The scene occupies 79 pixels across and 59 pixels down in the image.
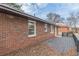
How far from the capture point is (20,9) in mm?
2785

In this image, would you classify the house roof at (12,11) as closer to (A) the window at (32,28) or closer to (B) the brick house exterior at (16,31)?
(B) the brick house exterior at (16,31)

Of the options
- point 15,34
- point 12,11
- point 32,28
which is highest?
point 12,11

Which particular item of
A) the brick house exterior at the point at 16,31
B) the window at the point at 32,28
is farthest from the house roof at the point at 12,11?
the window at the point at 32,28

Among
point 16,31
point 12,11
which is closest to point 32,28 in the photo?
point 16,31

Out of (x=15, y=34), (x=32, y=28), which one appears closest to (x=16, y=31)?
(x=15, y=34)

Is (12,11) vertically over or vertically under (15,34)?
over

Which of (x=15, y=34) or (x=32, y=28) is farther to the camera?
(x=32, y=28)

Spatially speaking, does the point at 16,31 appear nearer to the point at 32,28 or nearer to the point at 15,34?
the point at 15,34

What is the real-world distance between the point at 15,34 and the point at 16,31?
0.06 meters

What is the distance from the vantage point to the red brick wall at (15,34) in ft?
8.84

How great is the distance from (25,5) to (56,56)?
1.09 meters

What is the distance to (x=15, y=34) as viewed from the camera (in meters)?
2.76

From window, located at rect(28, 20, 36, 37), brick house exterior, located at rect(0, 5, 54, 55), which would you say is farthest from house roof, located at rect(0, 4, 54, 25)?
window, located at rect(28, 20, 36, 37)

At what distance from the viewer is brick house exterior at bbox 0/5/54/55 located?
106 inches
